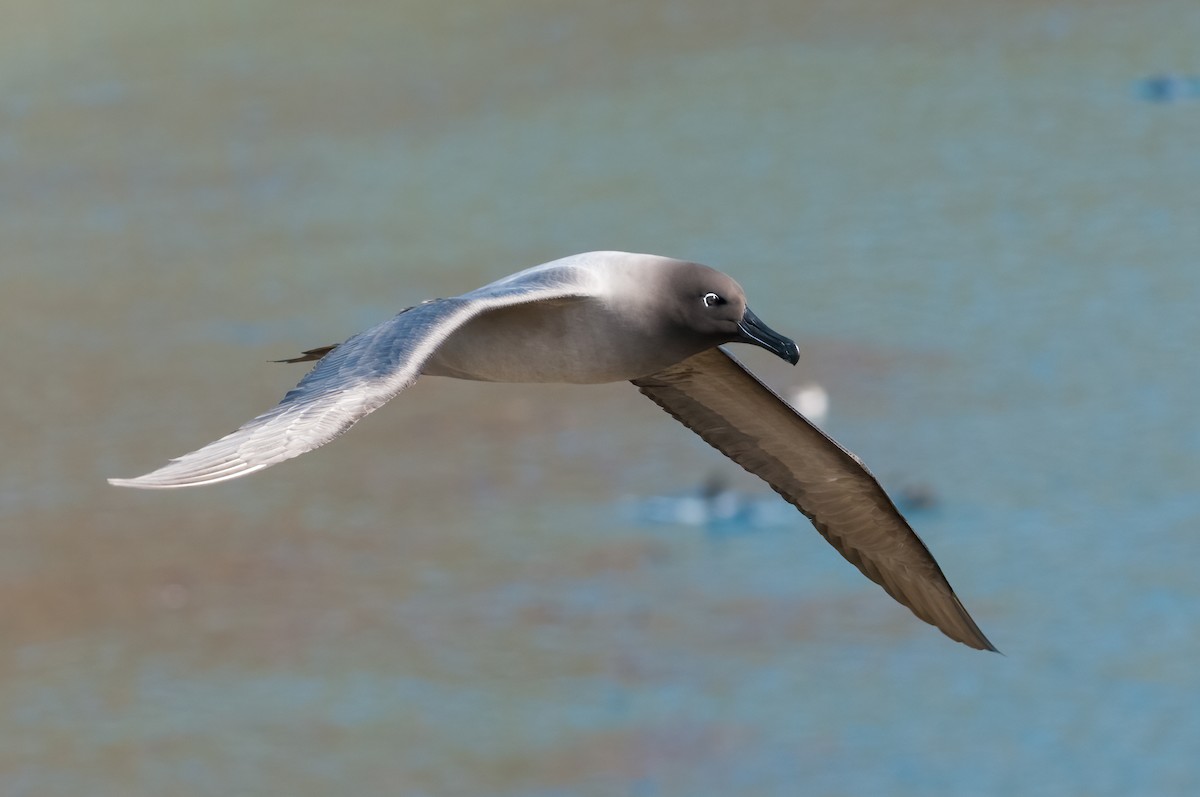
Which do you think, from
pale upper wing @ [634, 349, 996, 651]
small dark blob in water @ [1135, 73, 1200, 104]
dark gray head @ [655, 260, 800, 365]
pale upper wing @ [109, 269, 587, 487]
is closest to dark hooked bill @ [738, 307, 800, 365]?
dark gray head @ [655, 260, 800, 365]

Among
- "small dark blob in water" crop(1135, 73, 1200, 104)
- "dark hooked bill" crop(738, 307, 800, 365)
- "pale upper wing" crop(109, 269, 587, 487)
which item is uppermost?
"small dark blob in water" crop(1135, 73, 1200, 104)

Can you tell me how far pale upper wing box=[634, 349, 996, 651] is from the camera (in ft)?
47.6

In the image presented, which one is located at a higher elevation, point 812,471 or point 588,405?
point 588,405

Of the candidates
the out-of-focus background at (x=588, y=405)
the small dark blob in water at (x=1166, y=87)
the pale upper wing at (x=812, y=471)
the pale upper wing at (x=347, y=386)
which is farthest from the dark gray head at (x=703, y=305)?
the small dark blob in water at (x=1166, y=87)

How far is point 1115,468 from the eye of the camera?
57438mm

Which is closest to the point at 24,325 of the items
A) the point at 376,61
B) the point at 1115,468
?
the point at 376,61

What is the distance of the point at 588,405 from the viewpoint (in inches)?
2231

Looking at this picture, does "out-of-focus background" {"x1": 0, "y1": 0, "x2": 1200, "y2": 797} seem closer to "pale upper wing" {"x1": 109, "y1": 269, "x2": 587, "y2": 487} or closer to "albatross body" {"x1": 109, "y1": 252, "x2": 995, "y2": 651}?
"albatross body" {"x1": 109, "y1": 252, "x2": 995, "y2": 651}

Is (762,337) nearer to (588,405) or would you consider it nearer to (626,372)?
(626,372)

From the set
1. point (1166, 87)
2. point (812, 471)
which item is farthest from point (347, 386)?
point (1166, 87)

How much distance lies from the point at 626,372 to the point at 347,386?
240 centimetres

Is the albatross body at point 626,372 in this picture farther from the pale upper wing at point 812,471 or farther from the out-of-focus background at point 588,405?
the out-of-focus background at point 588,405

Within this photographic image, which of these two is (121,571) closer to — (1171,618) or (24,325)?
(24,325)

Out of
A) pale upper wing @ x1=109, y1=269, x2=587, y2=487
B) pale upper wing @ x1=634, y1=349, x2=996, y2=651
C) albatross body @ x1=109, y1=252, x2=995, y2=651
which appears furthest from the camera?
pale upper wing @ x1=634, y1=349, x2=996, y2=651
